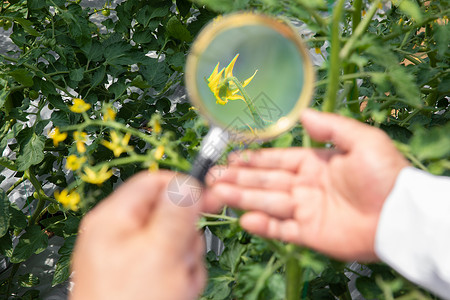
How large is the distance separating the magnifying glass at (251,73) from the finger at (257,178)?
0.15ft

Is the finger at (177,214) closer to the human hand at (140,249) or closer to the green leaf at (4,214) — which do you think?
the human hand at (140,249)

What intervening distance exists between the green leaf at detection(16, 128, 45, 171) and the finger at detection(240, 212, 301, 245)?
2.07 ft

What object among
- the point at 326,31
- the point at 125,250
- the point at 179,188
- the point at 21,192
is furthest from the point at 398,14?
the point at 21,192

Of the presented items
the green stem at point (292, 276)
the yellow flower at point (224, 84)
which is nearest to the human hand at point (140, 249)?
the green stem at point (292, 276)

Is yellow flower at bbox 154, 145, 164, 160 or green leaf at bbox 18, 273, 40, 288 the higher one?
yellow flower at bbox 154, 145, 164, 160

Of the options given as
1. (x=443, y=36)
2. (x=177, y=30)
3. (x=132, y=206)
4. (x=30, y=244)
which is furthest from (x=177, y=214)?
(x=30, y=244)

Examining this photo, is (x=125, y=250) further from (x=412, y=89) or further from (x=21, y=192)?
(x=21, y=192)

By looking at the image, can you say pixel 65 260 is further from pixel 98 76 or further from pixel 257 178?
pixel 257 178

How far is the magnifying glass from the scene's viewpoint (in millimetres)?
561

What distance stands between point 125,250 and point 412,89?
0.38m

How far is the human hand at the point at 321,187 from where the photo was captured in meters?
0.55

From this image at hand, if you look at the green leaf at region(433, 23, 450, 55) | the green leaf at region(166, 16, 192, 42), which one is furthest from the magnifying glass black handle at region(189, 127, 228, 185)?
the green leaf at region(166, 16, 192, 42)

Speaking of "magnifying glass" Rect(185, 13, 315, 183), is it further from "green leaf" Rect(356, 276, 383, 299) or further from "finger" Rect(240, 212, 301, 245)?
"green leaf" Rect(356, 276, 383, 299)

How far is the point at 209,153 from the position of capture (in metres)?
0.57
